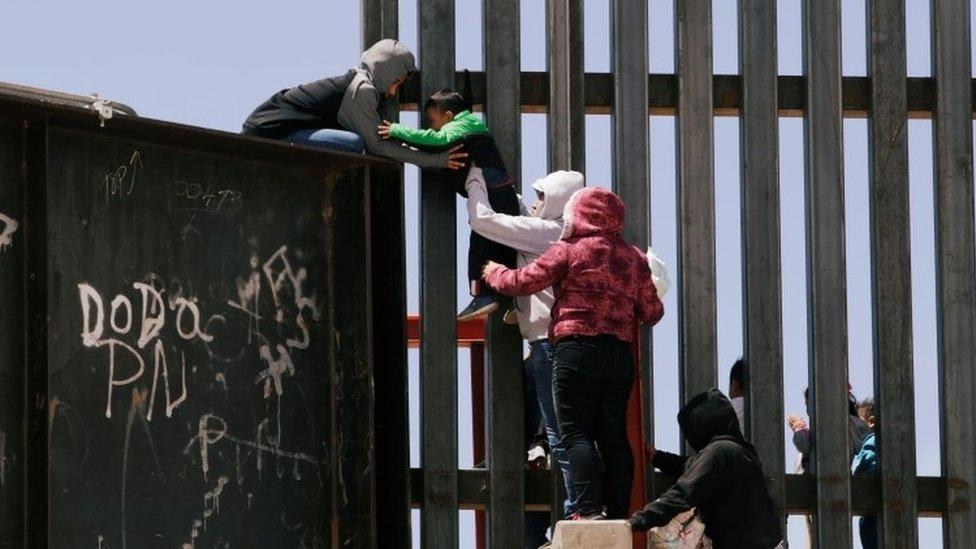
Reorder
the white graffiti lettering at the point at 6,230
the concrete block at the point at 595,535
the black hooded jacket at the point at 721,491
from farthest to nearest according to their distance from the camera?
the black hooded jacket at the point at 721,491 < the concrete block at the point at 595,535 < the white graffiti lettering at the point at 6,230

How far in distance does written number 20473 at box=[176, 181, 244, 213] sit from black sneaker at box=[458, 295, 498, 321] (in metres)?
1.95

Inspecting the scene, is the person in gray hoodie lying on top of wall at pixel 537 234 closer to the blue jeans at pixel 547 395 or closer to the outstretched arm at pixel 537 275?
the blue jeans at pixel 547 395

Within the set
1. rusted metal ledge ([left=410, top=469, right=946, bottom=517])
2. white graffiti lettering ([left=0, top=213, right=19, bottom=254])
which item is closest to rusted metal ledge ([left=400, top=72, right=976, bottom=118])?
rusted metal ledge ([left=410, top=469, right=946, bottom=517])

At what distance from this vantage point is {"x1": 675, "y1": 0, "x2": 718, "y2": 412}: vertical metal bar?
10.1m

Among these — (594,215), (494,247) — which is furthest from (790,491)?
(494,247)

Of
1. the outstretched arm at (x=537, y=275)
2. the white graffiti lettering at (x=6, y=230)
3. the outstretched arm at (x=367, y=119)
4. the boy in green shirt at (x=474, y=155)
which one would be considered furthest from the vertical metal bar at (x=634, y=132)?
the white graffiti lettering at (x=6, y=230)

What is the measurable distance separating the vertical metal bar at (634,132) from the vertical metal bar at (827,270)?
81cm

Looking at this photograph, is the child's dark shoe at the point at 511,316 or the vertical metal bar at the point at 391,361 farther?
the child's dark shoe at the point at 511,316

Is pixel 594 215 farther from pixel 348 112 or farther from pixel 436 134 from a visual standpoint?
pixel 348 112

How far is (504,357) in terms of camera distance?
10.1m

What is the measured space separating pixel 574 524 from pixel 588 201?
1.49 meters

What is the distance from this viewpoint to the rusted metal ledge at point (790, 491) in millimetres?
9938

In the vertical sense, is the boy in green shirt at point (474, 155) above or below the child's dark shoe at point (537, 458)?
above

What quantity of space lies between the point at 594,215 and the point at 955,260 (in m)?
1.97
